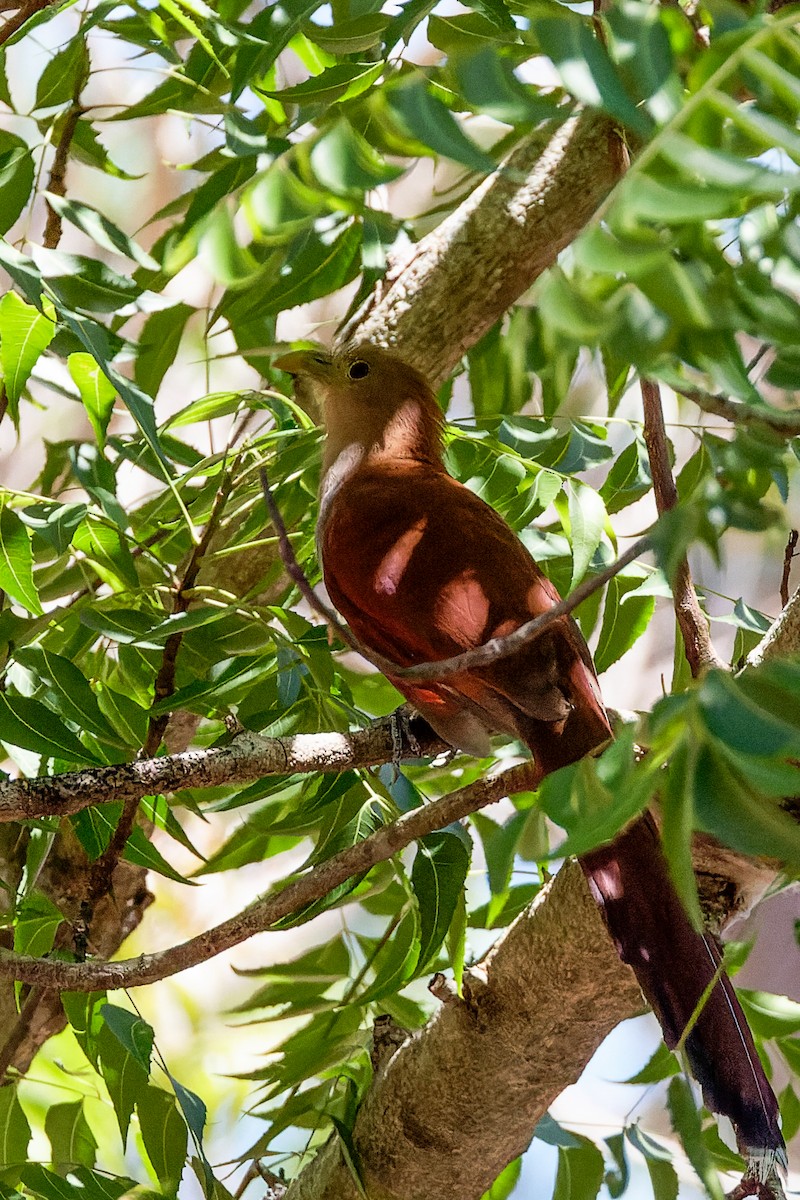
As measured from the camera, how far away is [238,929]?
4.84 ft

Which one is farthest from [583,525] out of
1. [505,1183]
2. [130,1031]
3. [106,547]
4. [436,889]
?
[505,1183]

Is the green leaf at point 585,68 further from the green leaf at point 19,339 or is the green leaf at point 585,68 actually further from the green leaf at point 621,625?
the green leaf at point 621,625

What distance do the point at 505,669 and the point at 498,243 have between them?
961mm

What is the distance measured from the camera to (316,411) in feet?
8.61

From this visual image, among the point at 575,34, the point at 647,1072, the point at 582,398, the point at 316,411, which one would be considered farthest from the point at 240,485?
the point at 582,398

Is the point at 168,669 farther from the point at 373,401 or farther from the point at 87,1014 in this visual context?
the point at 373,401

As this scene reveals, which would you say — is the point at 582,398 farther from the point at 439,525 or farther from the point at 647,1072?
the point at 647,1072

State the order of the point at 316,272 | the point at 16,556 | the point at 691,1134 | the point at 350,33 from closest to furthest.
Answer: the point at 691,1134 → the point at 350,33 → the point at 16,556 → the point at 316,272

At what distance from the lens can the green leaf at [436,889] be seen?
62.8 inches

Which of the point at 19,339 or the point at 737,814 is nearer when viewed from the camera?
the point at 737,814

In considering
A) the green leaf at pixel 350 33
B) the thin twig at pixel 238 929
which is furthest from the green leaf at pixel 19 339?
the thin twig at pixel 238 929

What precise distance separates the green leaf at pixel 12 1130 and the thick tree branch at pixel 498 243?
1.42 metres

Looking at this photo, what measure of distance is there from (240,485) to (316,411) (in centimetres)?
82

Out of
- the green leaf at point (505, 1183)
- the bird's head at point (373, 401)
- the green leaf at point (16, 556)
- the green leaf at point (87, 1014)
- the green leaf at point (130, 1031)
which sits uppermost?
the bird's head at point (373, 401)
